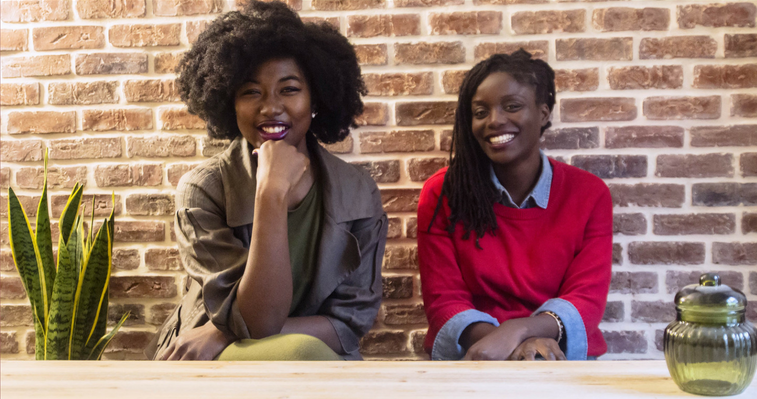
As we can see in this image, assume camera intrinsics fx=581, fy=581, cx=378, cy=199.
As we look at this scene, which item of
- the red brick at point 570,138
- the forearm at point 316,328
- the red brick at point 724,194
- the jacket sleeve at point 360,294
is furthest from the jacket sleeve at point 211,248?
the red brick at point 724,194

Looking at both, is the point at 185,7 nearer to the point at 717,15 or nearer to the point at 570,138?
the point at 570,138

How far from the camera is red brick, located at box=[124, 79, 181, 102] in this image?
2.20 metres

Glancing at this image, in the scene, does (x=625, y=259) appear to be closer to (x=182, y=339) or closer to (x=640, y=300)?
(x=640, y=300)

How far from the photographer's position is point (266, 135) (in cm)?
176

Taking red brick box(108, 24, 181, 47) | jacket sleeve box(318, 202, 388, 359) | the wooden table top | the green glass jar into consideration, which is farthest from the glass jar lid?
red brick box(108, 24, 181, 47)

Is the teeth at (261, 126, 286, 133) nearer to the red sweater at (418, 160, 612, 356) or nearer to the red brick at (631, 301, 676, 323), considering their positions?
the red sweater at (418, 160, 612, 356)

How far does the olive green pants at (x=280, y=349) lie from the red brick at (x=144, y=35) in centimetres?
127

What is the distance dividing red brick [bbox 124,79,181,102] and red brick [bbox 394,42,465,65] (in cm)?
87

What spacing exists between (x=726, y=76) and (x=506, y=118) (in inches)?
34.5

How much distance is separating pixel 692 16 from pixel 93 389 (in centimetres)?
217

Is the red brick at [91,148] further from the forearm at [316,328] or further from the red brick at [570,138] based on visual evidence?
the red brick at [570,138]

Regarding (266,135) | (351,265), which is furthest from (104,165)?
(351,265)

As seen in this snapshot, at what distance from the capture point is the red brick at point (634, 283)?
2.14m

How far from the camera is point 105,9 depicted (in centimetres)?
218
